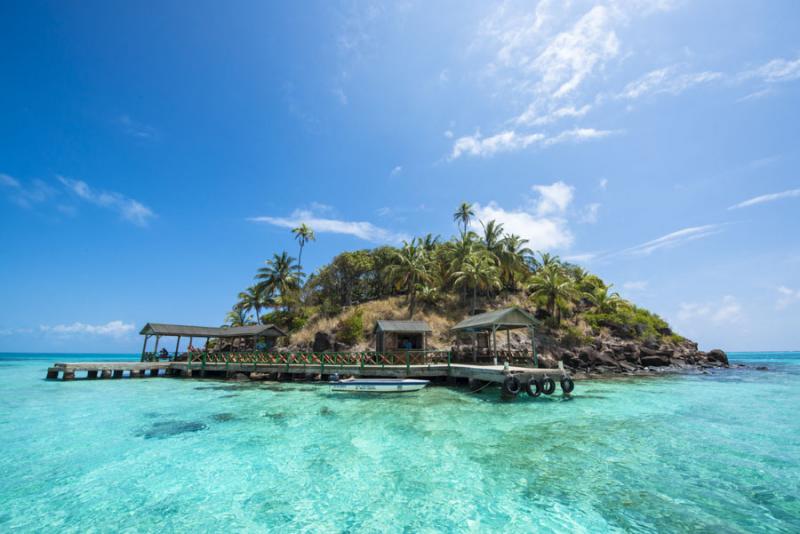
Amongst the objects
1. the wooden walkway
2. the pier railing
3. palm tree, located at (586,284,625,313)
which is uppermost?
palm tree, located at (586,284,625,313)

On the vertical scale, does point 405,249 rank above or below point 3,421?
above

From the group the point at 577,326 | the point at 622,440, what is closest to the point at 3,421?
the point at 622,440

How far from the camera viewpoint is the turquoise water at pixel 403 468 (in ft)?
21.4

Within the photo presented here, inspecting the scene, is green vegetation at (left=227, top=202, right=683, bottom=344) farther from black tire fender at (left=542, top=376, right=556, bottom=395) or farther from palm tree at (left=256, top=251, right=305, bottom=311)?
black tire fender at (left=542, top=376, right=556, bottom=395)

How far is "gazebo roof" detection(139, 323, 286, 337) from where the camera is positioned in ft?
113

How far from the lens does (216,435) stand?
12398 millimetres

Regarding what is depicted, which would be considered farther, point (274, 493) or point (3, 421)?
point (3, 421)

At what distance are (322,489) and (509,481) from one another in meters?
4.37

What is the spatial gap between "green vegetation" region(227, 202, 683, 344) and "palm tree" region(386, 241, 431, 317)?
130mm

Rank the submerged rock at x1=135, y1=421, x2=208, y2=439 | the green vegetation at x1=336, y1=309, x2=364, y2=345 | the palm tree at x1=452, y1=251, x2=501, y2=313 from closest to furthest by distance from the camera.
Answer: the submerged rock at x1=135, y1=421, x2=208, y2=439
the green vegetation at x1=336, y1=309, x2=364, y2=345
the palm tree at x1=452, y1=251, x2=501, y2=313

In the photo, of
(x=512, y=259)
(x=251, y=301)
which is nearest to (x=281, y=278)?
(x=251, y=301)

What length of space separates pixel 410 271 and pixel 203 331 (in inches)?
979

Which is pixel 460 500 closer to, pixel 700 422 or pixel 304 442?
pixel 304 442

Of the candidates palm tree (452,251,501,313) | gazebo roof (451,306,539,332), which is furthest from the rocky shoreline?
gazebo roof (451,306,539,332)
